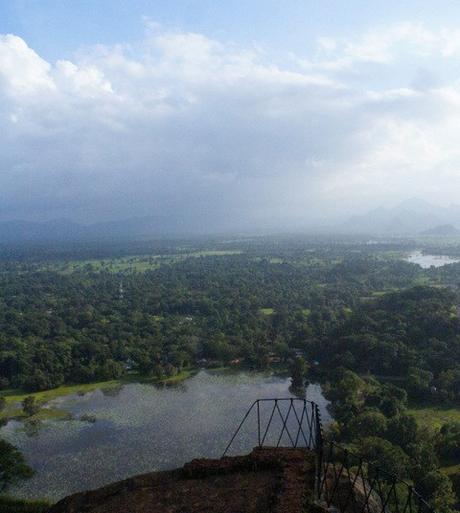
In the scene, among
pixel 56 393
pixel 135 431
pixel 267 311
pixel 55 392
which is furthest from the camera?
pixel 267 311

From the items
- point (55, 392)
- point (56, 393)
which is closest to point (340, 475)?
point (56, 393)

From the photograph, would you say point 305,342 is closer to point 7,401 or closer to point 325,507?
point 7,401

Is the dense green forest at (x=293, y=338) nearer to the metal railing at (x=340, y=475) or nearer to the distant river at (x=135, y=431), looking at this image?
the metal railing at (x=340, y=475)

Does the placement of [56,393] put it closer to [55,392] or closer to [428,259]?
[55,392]

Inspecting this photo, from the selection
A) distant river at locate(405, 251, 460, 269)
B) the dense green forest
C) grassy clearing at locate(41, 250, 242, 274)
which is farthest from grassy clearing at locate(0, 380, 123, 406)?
distant river at locate(405, 251, 460, 269)

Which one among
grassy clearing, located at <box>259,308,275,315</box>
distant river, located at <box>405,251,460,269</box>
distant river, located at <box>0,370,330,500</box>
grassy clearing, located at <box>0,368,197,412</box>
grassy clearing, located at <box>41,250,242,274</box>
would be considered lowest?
distant river, located at <box>0,370,330,500</box>

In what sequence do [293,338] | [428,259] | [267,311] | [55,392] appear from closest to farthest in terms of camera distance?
[55,392] → [293,338] → [267,311] → [428,259]

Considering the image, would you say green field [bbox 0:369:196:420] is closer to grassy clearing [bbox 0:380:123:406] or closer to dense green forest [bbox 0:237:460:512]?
grassy clearing [bbox 0:380:123:406]
